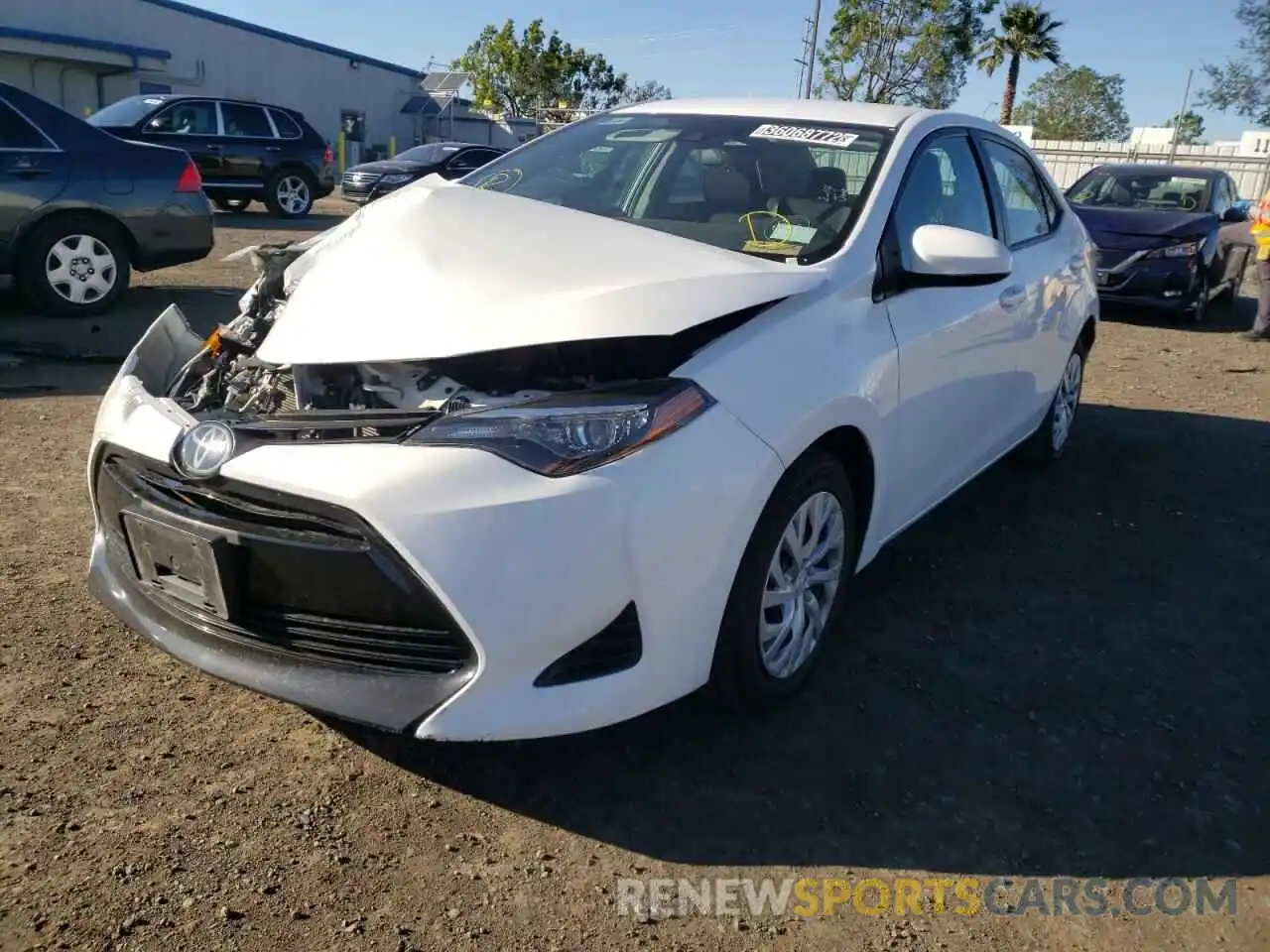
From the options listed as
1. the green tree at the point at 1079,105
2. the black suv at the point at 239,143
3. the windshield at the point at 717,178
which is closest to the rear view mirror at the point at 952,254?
the windshield at the point at 717,178

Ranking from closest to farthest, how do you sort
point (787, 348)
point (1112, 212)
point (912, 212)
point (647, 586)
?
1. point (647, 586)
2. point (787, 348)
3. point (912, 212)
4. point (1112, 212)

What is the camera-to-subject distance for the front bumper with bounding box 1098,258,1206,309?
394 inches

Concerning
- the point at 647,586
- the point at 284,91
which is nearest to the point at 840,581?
the point at 647,586

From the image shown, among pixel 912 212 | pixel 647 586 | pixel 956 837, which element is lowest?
pixel 956 837

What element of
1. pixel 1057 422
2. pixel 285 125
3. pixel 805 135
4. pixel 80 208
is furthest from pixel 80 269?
pixel 285 125

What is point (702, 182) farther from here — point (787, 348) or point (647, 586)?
point (647, 586)

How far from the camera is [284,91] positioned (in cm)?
3759

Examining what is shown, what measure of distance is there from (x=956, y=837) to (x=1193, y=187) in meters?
10.7

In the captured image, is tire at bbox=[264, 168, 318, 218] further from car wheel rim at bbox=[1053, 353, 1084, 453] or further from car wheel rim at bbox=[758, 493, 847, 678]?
car wheel rim at bbox=[758, 493, 847, 678]

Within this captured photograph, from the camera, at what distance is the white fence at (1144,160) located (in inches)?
831

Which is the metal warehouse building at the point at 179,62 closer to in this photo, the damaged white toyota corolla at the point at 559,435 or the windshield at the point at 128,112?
the windshield at the point at 128,112

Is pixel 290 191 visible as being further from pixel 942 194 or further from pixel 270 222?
pixel 942 194

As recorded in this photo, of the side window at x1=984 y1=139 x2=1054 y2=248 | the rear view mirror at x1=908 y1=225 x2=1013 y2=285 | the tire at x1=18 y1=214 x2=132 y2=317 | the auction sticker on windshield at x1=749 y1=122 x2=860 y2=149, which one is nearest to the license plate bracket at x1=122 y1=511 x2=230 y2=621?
the rear view mirror at x1=908 y1=225 x2=1013 y2=285

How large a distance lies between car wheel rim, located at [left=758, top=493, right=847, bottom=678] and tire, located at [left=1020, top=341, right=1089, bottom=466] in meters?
2.51
